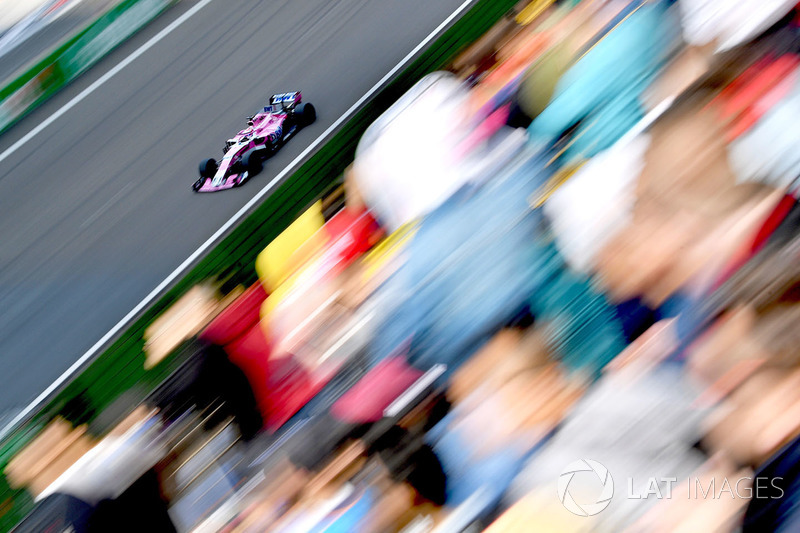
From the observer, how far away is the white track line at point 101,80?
5461mm

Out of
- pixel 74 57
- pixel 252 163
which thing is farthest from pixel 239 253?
pixel 74 57

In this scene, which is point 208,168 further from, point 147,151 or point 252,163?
point 147,151

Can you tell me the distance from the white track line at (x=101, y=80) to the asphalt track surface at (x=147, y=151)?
5cm

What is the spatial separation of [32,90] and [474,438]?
17.4ft

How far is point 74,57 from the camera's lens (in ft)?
19.1

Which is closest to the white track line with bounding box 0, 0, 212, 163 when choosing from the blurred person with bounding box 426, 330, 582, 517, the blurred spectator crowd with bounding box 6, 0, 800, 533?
the blurred spectator crowd with bounding box 6, 0, 800, 533

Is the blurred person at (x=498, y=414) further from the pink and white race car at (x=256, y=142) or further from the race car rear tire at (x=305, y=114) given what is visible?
the race car rear tire at (x=305, y=114)

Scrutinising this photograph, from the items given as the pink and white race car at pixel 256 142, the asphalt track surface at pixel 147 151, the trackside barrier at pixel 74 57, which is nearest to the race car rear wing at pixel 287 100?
the pink and white race car at pixel 256 142

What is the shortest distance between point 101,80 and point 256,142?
2361mm

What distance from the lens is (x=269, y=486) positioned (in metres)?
1.85

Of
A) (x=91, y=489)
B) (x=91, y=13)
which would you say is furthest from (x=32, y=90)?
(x=91, y=489)

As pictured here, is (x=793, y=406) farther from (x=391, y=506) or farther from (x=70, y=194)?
(x=70, y=194)

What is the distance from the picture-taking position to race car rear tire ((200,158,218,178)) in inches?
163

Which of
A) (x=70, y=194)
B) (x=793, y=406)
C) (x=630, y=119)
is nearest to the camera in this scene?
(x=793, y=406)
